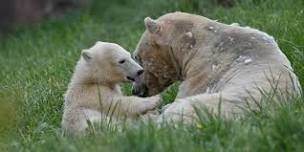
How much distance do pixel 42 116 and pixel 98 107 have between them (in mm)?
992

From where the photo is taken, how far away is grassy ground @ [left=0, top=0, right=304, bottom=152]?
17.8ft

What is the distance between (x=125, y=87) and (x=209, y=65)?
1.53 meters

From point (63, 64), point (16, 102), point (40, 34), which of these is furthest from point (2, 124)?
point (40, 34)

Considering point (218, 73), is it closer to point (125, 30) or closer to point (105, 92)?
point (105, 92)

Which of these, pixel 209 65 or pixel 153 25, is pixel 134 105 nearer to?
pixel 209 65

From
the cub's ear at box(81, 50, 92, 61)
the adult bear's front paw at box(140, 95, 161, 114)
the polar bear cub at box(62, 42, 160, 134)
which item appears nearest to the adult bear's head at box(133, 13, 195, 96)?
the polar bear cub at box(62, 42, 160, 134)

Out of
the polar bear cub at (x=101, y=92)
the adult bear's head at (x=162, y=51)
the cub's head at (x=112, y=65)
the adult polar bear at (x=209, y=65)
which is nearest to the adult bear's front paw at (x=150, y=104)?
the polar bear cub at (x=101, y=92)

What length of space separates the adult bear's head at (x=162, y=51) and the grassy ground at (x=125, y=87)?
0.97 feet

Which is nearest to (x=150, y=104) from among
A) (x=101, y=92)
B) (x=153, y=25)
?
(x=101, y=92)

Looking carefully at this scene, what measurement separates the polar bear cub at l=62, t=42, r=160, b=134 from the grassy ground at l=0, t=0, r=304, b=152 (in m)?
0.26

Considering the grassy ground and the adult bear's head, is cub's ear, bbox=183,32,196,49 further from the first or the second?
the grassy ground

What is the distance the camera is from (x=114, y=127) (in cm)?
636

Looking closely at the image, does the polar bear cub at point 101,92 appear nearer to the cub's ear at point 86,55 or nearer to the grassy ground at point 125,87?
the cub's ear at point 86,55

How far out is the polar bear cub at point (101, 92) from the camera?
6.93 m
